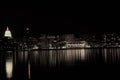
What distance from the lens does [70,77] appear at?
29.9m

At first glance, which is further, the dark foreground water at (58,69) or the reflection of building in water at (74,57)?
the reflection of building in water at (74,57)

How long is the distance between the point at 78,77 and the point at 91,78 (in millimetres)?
1371

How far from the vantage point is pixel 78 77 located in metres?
29.7

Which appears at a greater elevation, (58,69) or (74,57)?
(58,69)

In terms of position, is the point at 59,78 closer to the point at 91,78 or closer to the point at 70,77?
the point at 70,77

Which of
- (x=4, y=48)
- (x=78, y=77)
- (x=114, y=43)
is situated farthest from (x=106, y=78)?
(x=114, y=43)

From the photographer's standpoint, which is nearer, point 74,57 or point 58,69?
point 58,69

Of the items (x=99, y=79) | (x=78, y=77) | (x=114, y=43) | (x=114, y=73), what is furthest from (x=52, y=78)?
(x=114, y=43)

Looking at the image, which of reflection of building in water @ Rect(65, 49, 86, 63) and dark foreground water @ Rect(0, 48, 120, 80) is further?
reflection of building in water @ Rect(65, 49, 86, 63)

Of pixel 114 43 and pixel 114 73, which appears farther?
pixel 114 43

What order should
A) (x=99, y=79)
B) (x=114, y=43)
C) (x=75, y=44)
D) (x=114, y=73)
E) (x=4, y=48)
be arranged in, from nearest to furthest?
(x=99, y=79) < (x=114, y=73) < (x=4, y=48) < (x=114, y=43) < (x=75, y=44)

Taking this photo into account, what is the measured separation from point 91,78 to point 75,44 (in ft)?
382

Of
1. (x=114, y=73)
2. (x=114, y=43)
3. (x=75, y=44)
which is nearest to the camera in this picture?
(x=114, y=73)

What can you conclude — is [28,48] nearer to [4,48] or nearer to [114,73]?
[4,48]
